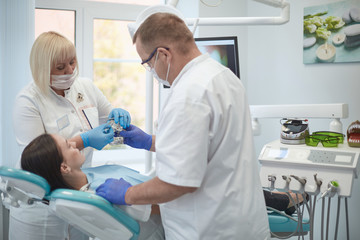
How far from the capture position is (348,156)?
1614 mm

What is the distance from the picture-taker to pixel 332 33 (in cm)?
236

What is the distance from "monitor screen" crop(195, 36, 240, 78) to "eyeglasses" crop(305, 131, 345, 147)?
2.88ft

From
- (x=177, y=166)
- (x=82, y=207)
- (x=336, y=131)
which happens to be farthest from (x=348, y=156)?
(x=82, y=207)

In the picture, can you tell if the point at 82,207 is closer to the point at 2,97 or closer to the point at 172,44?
the point at 172,44

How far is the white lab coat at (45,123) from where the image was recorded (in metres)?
1.44

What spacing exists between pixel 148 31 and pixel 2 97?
1.66 metres

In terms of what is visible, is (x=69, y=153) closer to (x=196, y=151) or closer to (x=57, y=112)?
(x=57, y=112)

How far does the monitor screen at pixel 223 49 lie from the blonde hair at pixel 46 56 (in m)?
1.20

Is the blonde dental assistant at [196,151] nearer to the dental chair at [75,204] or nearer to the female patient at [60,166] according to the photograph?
the dental chair at [75,204]

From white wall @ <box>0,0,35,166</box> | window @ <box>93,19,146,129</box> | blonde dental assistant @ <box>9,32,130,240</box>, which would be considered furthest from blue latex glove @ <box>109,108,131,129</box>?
window @ <box>93,19,146,129</box>

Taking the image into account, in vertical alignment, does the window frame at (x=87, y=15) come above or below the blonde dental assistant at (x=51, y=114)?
above

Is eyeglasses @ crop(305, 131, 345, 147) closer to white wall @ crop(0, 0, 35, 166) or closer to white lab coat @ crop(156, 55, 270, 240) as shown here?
white lab coat @ crop(156, 55, 270, 240)

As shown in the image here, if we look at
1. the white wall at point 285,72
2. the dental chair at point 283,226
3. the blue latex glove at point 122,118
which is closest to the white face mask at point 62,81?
the blue latex glove at point 122,118

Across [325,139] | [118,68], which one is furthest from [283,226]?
[118,68]
